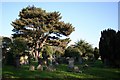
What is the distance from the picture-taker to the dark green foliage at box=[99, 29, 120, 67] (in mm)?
27828

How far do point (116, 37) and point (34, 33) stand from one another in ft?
53.1

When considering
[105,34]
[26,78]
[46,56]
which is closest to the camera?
[26,78]

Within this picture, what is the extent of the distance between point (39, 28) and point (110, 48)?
15.8 metres

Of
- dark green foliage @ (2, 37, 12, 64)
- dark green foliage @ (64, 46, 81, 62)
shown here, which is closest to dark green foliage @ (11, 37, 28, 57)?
dark green foliage @ (2, 37, 12, 64)

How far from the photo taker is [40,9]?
137 feet

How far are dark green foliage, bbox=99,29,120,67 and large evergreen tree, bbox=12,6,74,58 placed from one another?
993 centimetres

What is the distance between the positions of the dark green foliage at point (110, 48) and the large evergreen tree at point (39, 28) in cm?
993

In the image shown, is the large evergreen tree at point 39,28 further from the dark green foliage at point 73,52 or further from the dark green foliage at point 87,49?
the dark green foliage at point 87,49

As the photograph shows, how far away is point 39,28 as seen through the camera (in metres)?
40.4

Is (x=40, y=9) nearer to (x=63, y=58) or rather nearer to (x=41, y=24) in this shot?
(x=41, y=24)

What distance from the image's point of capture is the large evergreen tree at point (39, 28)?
39219 millimetres

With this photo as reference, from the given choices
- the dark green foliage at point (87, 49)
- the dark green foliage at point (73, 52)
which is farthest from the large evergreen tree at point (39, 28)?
the dark green foliage at point (87, 49)

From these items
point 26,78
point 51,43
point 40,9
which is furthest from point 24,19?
point 26,78

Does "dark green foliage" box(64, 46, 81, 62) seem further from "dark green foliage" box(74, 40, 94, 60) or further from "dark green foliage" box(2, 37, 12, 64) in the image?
"dark green foliage" box(2, 37, 12, 64)
